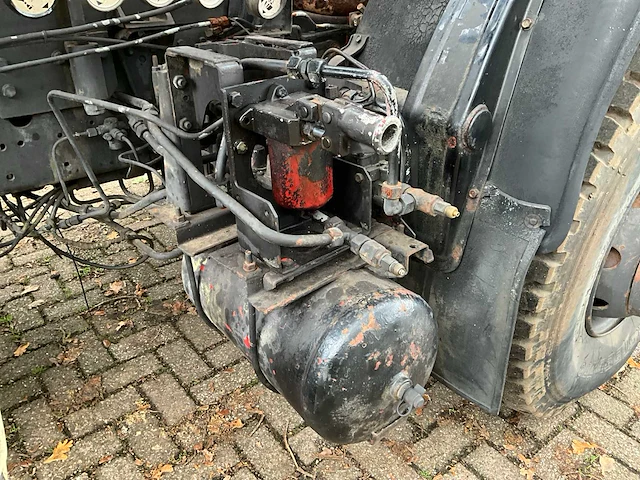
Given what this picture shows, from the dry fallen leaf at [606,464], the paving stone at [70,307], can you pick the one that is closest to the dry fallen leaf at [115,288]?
the paving stone at [70,307]

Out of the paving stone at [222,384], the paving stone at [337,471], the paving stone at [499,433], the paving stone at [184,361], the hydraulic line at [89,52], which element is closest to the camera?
the hydraulic line at [89,52]

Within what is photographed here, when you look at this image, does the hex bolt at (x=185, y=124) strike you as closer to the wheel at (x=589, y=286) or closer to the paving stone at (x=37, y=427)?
the wheel at (x=589, y=286)

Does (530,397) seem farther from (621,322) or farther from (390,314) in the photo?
(390,314)

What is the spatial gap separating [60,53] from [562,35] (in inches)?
52.0

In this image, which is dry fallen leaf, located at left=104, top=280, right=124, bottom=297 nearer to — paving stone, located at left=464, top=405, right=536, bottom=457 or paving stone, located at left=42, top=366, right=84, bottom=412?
paving stone, located at left=42, top=366, right=84, bottom=412

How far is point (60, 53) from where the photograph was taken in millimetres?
1561

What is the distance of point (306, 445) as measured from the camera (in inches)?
74.1

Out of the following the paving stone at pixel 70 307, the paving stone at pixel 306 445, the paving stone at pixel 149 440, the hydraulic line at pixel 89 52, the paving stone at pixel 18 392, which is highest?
the hydraulic line at pixel 89 52

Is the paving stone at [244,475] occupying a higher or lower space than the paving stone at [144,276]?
higher

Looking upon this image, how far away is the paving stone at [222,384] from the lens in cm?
208

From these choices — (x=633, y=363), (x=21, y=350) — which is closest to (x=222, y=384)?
(x=21, y=350)

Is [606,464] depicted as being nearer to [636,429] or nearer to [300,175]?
[636,429]

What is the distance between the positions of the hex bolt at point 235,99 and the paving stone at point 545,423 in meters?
1.50

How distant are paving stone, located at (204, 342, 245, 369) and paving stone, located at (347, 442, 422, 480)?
0.63m
